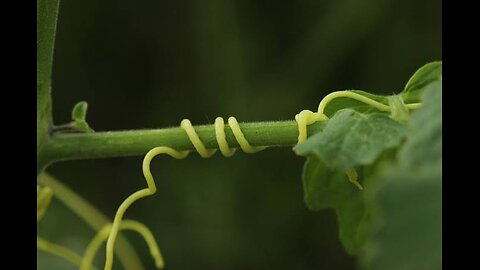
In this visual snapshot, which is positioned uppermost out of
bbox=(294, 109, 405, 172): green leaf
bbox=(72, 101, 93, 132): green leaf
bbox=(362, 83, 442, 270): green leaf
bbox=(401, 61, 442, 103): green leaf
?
bbox=(401, 61, 442, 103): green leaf

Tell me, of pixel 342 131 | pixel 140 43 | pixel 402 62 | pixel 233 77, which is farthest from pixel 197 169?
pixel 342 131

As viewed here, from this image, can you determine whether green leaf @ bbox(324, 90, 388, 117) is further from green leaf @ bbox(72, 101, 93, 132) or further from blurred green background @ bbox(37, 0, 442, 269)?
blurred green background @ bbox(37, 0, 442, 269)

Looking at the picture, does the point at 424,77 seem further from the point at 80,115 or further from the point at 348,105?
the point at 80,115

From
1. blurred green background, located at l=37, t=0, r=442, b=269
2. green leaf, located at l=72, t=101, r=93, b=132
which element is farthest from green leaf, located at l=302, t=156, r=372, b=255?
blurred green background, located at l=37, t=0, r=442, b=269

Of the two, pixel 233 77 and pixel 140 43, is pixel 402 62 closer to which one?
pixel 233 77

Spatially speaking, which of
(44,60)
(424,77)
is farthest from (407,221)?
(44,60)
